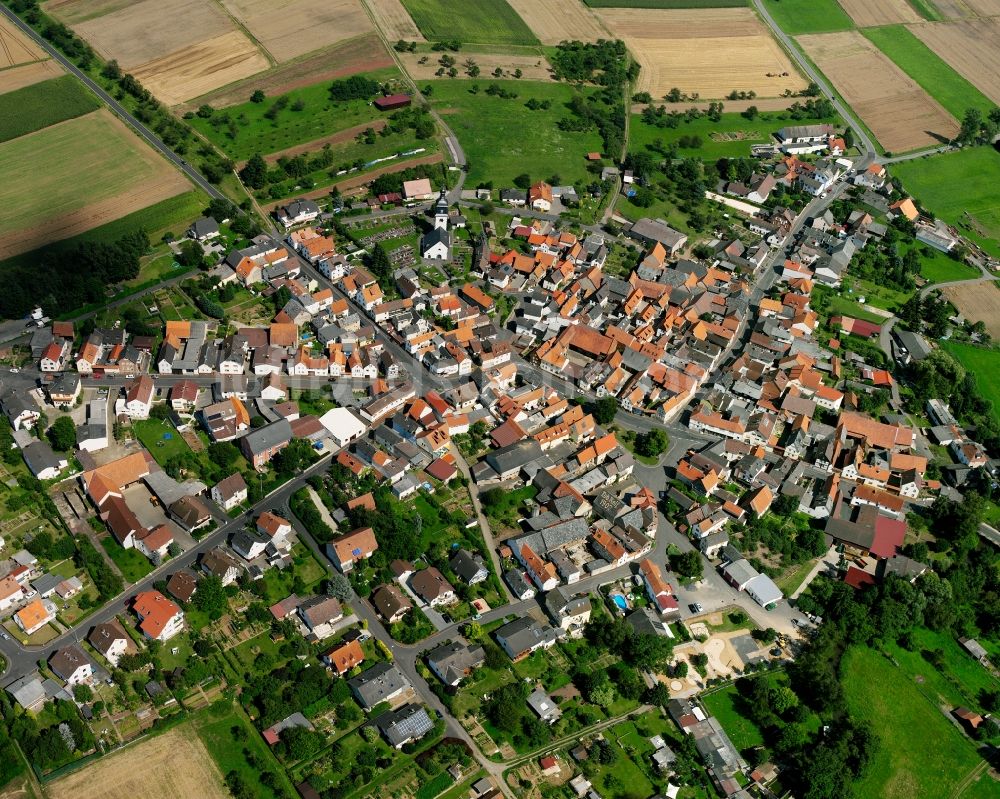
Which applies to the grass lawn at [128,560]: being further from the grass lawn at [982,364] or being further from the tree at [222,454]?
the grass lawn at [982,364]

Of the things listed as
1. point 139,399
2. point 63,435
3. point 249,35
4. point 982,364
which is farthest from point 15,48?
point 982,364

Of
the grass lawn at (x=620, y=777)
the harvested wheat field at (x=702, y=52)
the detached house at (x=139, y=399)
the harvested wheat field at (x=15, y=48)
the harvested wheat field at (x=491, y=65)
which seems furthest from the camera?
the harvested wheat field at (x=702, y=52)

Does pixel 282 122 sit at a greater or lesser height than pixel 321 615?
greater

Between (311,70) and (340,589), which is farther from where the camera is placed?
(311,70)

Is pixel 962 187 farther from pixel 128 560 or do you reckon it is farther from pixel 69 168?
pixel 69 168

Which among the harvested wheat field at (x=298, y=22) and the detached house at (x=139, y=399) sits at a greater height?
the harvested wheat field at (x=298, y=22)

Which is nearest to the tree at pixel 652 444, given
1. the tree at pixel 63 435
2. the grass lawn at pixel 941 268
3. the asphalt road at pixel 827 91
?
the tree at pixel 63 435
